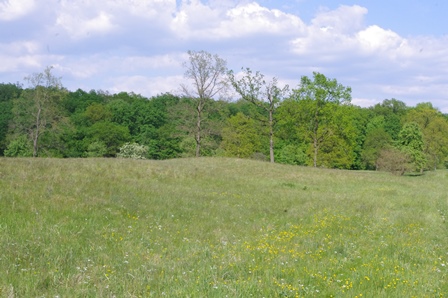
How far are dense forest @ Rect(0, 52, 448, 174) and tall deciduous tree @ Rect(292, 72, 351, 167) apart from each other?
14 centimetres

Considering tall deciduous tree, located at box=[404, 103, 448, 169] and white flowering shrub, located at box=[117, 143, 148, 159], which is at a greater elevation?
tall deciduous tree, located at box=[404, 103, 448, 169]

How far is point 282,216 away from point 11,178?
10528mm

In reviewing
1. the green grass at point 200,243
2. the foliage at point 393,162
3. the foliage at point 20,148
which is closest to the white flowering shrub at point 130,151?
the foliage at point 20,148

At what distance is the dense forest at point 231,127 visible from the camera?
54188 millimetres

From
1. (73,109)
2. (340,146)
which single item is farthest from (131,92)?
(340,146)

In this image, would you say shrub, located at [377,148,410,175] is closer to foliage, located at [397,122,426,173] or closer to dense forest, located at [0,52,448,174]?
dense forest, located at [0,52,448,174]

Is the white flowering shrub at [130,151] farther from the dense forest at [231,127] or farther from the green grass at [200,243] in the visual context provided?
the green grass at [200,243]

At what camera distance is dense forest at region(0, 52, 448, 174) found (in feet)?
178

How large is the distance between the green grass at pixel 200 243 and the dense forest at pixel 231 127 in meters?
36.1

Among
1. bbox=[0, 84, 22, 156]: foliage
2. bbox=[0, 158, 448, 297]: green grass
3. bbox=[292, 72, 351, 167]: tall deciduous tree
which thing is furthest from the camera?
bbox=[0, 84, 22, 156]: foliage

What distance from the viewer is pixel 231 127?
8550cm

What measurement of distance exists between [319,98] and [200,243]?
47.1 m

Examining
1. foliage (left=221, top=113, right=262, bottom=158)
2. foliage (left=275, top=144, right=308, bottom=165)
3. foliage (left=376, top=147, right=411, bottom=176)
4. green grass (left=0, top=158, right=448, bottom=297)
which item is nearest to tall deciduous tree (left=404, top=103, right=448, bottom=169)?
foliage (left=275, top=144, right=308, bottom=165)

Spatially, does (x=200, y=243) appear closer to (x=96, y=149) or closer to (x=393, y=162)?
(x=393, y=162)
